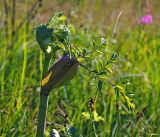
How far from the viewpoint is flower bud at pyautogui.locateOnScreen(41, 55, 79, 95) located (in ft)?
3.80

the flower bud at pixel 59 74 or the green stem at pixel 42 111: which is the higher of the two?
the flower bud at pixel 59 74

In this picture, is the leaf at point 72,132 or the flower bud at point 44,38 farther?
the leaf at point 72,132

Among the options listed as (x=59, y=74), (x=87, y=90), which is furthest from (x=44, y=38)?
(x=87, y=90)

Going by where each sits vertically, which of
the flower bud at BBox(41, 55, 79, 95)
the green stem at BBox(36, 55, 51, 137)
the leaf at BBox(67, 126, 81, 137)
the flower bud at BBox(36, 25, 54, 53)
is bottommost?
the leaf at BBox(67, 126, 81, 137)

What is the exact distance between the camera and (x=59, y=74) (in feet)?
3.81

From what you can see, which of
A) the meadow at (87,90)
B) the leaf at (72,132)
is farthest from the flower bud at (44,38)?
the leaf at (72,132)

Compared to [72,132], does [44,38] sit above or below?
above

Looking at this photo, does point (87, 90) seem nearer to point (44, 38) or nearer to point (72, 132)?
point (72, 132)

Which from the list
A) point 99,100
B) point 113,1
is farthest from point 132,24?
point 99,100

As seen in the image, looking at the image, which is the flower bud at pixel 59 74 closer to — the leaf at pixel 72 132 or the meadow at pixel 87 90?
the meadow at pixel 87 90

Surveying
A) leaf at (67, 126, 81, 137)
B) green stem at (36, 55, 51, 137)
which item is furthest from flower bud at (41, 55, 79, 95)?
leaf at (67, 126, 81, 137)

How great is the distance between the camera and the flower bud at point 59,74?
3.80 ft

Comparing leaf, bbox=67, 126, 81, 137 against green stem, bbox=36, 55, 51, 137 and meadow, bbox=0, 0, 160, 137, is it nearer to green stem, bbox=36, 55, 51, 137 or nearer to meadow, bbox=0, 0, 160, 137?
meadow, bbox=0, 0, 160, 137

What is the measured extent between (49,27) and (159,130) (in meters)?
0.99
